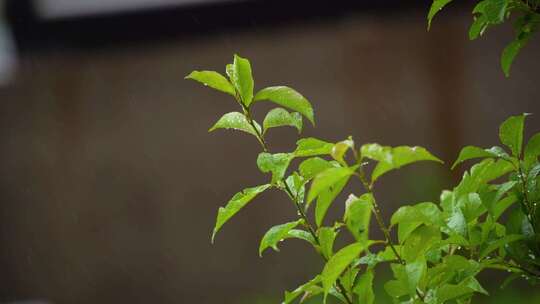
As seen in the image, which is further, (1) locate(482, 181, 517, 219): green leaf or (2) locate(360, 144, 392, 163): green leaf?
(1) locate(482, 181, 517, 219): green leaf

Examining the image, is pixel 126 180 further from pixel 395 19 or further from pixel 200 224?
pixel 395 19

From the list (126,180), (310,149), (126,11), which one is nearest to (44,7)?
(126,11)

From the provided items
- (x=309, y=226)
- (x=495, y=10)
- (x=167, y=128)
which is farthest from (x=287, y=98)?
(x=167, y=128)

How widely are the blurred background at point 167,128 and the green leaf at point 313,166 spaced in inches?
83.6

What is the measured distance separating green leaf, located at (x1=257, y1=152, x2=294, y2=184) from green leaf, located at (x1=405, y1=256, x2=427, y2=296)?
0.45ft

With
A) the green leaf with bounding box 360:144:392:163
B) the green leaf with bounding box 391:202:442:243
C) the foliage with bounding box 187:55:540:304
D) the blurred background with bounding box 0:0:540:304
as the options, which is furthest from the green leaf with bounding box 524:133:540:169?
the blurred background with bounding box 0:0:540:304

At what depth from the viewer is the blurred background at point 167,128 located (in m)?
2.84

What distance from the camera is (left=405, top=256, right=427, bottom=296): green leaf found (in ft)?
2.14

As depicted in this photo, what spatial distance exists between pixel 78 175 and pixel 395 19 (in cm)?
132

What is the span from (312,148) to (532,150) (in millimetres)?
215

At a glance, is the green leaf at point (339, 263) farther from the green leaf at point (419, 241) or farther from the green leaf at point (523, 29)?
the green leaf at point (523, 29)

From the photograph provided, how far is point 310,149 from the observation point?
695 mm

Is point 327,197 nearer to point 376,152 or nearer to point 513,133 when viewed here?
point 376,152

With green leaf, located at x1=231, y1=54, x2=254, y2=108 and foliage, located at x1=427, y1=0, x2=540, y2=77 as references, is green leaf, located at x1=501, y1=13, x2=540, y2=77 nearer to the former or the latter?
foliage, located at x1=427, y1=0, x2=540, y2=77
